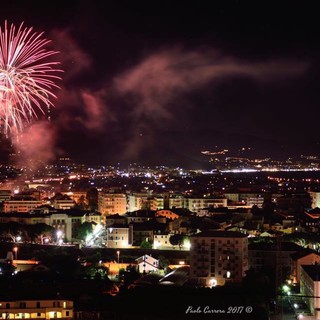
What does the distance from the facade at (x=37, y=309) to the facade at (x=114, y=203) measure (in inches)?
449

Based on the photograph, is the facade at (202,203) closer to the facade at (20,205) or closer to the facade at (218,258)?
the facade at (20,205)

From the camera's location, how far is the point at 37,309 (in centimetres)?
559

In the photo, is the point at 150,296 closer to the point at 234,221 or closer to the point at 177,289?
the point at 177,289

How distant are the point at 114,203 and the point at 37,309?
11.8 metres

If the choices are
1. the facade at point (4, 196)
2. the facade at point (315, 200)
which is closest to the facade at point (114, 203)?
the facade at point (4, 196)

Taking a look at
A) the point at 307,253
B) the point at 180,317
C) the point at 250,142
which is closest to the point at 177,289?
the point at 180,317

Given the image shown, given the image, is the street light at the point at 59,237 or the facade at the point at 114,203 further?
the facade at the point at 114,203

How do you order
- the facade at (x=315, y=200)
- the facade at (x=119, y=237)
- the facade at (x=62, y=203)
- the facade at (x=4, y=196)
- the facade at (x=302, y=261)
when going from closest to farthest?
1. the facade at (x=302, y=261)
2. the facade at (x=119, y=237)
3. the facade at (x=62, y=203)
4. the facade at (x=4, y=196)
5. the facade at (x=315, y=200)

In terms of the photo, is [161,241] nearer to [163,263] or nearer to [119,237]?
[119,237]

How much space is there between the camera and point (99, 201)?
60.4 ft

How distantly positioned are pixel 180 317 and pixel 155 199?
39.3 feet

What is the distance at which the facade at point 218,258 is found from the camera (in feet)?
26.5

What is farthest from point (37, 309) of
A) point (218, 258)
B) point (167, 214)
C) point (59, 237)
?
point (167, 214)

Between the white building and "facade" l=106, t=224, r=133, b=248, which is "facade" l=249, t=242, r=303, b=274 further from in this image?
the white building
